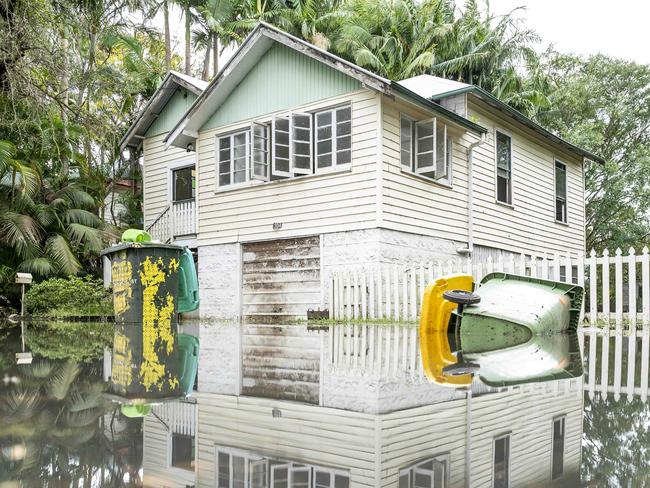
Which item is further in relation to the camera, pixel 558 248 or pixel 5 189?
pixel 558 248

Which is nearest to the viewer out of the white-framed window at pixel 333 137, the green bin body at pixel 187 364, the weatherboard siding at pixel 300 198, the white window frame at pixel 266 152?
the green bin body at pixel 187 364

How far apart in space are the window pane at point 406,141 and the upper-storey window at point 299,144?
1249 mm

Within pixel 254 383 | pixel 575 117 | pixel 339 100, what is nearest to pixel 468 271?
pixel 339 100

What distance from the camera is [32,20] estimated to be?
38.1 ft

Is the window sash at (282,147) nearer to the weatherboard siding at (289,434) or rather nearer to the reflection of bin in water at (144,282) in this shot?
the reflection of bin in water at (144,282)

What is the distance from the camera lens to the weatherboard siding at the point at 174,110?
2014 cm

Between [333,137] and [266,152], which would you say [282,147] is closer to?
[266,152]

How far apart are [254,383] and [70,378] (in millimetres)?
1342

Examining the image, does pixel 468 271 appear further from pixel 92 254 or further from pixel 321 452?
pixel 92 254

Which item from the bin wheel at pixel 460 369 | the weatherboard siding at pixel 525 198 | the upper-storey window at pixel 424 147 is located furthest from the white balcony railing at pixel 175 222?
the bin wheel at pixel 460 369

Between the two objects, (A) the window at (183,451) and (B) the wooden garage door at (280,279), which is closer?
(A) the window at (183,451)

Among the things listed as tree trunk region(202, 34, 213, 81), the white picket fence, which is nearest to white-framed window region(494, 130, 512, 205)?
the white picket fence

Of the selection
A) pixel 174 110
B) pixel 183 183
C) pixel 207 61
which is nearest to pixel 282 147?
pixel 183 183

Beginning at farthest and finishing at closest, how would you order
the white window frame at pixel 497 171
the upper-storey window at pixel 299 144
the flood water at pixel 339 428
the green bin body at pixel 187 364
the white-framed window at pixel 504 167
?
1. the white-framed window at pixel 504 167
2. the white window frame at pixel 497 171
3. the upper-storey window at pixel 299 144
4. the green bin body at pixel 187 364
5. the flood water at pixel 339 428
